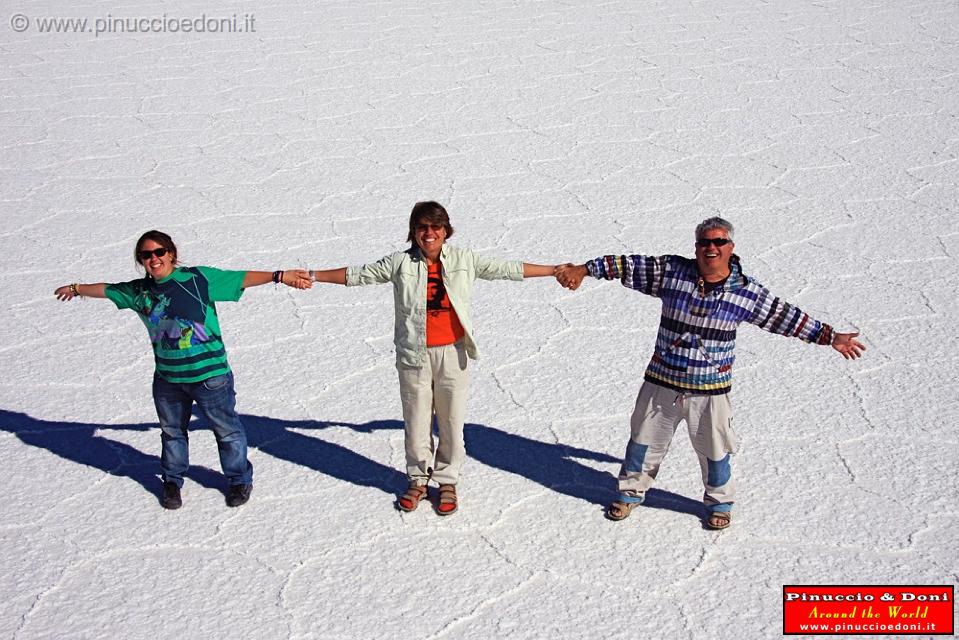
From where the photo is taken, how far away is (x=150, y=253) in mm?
3184

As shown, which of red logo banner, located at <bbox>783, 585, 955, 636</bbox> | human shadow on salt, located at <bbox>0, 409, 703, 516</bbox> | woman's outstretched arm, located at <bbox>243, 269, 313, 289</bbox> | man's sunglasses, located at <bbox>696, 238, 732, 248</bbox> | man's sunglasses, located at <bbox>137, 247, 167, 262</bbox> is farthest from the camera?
human shadow on salt, located at <bbox>0, 409, 703, 516</bbox>

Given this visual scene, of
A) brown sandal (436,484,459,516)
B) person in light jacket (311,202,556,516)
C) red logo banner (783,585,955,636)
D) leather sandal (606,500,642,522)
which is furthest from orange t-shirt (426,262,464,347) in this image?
red logo banner (783,585,955,636)

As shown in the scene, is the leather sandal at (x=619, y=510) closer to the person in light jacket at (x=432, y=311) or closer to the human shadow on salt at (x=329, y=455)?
the human shadow on salt at (x=329, y=455)

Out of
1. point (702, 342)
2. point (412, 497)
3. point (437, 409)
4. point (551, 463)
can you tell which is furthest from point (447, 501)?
point (702, 342)

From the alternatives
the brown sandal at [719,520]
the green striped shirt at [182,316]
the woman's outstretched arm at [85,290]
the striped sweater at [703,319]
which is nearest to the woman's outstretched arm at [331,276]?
the green striped shirt at [182,316]

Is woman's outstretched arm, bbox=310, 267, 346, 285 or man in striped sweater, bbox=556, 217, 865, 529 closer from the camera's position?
man in striped sweater, bbox=556, 217, 865, 529

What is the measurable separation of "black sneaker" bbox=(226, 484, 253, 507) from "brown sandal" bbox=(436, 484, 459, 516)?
2.01 feet

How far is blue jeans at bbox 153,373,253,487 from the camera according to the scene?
3.30m

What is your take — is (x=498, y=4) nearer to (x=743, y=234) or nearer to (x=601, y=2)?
(x=601, y=2)

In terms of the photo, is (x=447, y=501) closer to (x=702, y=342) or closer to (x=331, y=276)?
(x=331, y=276)

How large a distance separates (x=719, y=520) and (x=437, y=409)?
3.02 ft

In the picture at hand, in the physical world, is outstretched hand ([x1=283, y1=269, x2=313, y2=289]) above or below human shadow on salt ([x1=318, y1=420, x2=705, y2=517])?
above

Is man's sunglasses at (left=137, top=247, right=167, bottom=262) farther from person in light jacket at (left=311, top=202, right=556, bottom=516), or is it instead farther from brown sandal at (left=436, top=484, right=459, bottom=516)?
brown sandal at (left=436, top=484, right=459, bottom=516)

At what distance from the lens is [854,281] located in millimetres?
4953
